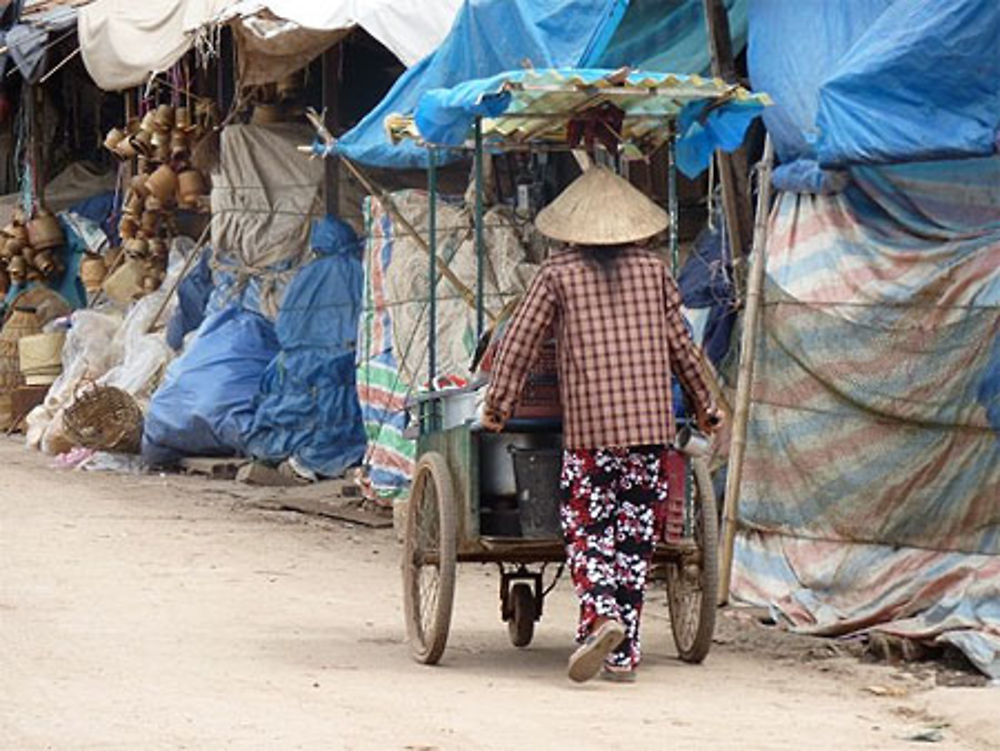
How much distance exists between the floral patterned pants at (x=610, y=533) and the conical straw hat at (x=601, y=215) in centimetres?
76

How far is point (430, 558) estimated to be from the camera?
8.53 m

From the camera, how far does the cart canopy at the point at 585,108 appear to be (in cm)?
830

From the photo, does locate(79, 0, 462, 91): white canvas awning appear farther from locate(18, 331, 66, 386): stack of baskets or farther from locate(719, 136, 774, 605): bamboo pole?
locate(719, 136, 774, 605): bamboo pole

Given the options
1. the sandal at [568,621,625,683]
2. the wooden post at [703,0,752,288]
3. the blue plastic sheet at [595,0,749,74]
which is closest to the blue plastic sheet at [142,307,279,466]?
the blue plastic sheet at [595,0,749,74]

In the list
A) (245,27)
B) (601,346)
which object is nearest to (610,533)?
(601,346)

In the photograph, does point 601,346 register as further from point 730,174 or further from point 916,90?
point 730,174

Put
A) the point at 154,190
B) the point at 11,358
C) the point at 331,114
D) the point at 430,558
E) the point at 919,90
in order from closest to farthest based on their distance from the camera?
the point at 919,90, the point at 430,558, the point at 331,114, the point at 154,190, the point at 11,358

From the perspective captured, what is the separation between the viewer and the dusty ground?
22.6 ft

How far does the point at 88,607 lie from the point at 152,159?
10046mm

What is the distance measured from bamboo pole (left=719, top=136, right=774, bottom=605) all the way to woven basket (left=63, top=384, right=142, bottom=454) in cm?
868

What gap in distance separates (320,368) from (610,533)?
8288 millimetres

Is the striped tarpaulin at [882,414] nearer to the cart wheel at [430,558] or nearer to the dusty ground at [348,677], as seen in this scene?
the dusty ground at [348,677]

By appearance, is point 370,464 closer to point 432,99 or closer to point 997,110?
point 432,99

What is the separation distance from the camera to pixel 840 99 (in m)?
8.58
